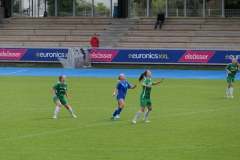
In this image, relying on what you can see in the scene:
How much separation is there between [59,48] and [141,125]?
27675mm

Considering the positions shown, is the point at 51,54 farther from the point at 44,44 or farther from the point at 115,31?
the point at 115,31

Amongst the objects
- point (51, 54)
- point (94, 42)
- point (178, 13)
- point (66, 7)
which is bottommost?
point (51, 54)

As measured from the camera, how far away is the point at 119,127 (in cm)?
2033

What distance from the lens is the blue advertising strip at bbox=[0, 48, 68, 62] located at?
47.8 metres

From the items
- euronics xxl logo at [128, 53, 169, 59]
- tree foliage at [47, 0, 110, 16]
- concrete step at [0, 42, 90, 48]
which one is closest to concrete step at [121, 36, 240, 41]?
concrete step at [0, 42, 90, 48]

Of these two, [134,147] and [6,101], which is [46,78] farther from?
[134,147]

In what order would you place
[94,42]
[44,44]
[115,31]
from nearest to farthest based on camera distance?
[94,42] → [44,44] → [115,31]

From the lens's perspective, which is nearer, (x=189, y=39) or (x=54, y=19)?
(x=189, y=39)

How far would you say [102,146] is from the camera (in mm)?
16844

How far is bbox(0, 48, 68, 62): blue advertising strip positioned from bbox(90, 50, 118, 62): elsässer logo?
2242 millimetres

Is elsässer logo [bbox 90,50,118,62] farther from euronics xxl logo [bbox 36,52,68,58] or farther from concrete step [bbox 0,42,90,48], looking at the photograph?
concrete step [bbox 0,42,90,48]

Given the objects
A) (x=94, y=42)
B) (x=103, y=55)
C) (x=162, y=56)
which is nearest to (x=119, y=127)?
(x=162, y=56)

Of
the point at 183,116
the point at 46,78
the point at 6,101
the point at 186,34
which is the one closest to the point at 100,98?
the point at 6,101

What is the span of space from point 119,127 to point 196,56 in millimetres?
25705
